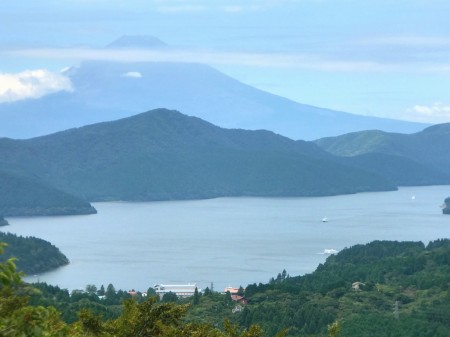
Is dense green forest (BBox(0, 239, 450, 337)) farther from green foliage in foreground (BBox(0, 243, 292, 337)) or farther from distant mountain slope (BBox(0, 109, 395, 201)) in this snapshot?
distant mountain slope (BBox(0, 109, 395, 201))

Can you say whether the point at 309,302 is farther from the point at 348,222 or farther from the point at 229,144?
the point at 229,144

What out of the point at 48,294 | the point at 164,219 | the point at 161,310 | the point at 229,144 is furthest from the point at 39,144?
the point at 161,310

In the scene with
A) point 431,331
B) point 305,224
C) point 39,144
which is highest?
point 39,144

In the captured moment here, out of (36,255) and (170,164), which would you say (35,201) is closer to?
(170,164)

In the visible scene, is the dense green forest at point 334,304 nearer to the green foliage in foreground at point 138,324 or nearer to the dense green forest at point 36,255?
the green foliage in foreground at point 138,324

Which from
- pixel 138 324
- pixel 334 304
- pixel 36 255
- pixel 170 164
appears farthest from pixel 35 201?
pixel 138 324

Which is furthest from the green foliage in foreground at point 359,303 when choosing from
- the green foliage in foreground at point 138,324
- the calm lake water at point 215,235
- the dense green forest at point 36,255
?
the green foliage in foreground at point 138,324
